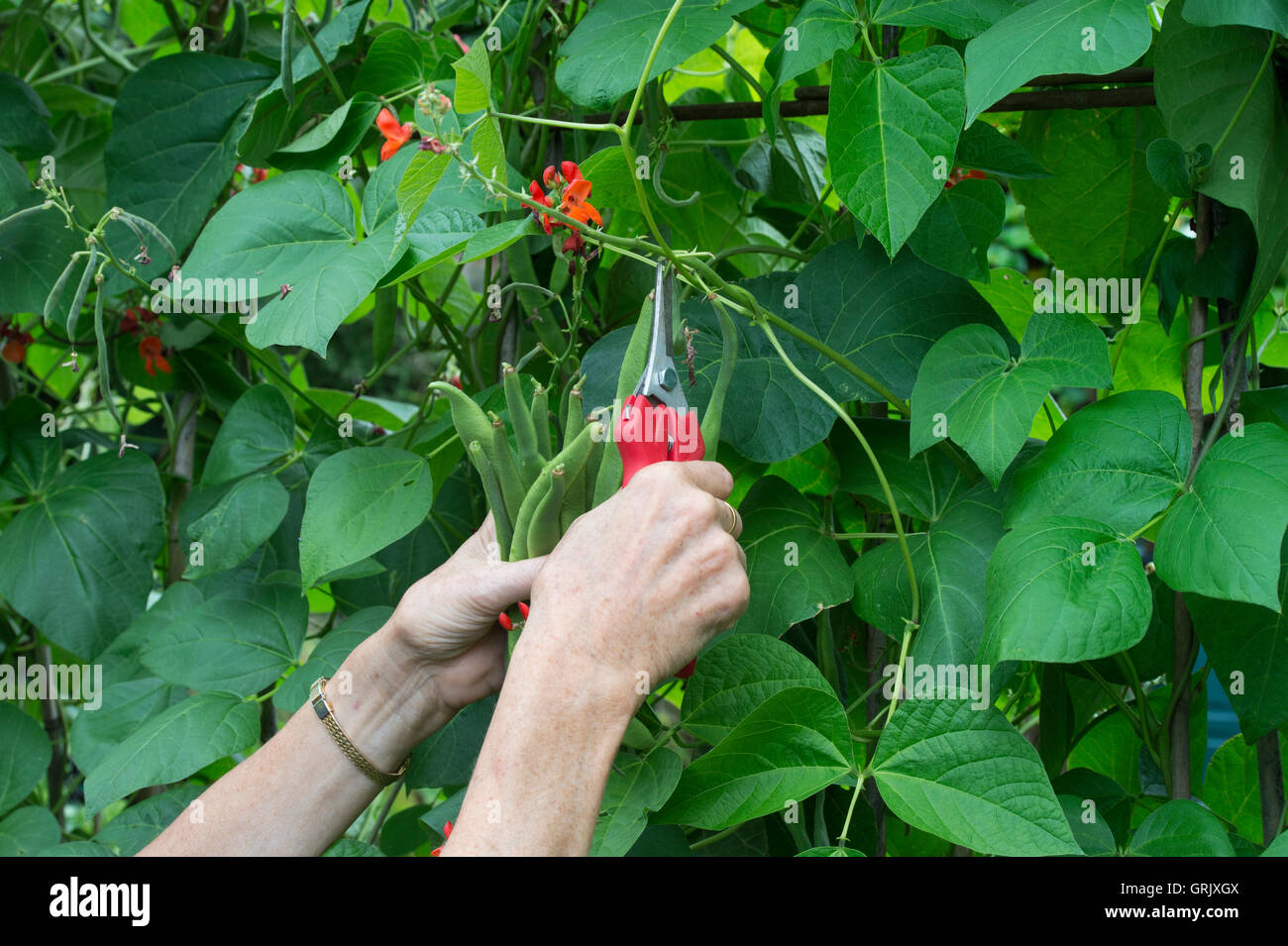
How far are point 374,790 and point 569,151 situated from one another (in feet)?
2.07

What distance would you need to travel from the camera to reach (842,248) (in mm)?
845

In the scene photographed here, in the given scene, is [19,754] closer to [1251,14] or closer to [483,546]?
[483,546]

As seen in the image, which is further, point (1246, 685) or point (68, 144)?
point (68, 144)

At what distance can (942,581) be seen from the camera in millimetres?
740

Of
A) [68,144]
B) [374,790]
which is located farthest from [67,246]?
[374,790]

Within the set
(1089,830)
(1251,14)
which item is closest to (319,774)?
(1089,830)

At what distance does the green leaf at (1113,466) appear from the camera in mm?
679

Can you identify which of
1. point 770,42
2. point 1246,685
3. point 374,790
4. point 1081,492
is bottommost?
→ point 374,790

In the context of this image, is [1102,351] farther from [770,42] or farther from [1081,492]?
[770,42]

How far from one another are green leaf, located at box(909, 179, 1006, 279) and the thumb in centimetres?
39

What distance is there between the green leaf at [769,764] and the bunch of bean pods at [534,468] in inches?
7.0

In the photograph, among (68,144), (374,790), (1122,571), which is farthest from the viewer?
(68,144)

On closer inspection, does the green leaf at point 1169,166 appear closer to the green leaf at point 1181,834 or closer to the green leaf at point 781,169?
the green leaf at point 781,169

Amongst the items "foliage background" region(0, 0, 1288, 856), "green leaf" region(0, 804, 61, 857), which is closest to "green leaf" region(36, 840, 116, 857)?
"foliage background" region(0, 0, 1288, 856)
